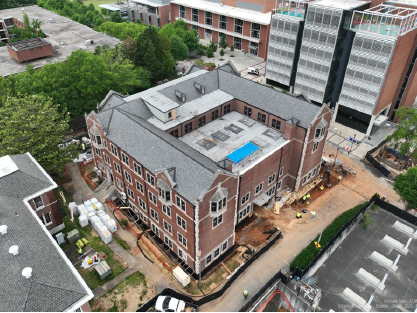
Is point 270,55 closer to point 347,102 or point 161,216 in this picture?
point 347,102

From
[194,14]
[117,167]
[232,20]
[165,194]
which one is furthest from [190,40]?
[165,194]

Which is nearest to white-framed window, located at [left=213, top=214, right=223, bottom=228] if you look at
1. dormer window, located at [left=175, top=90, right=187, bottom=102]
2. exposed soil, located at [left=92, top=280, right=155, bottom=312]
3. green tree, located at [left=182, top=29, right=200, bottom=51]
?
exposed soil, located at [left=92, top=280, right=155, bottom=312]

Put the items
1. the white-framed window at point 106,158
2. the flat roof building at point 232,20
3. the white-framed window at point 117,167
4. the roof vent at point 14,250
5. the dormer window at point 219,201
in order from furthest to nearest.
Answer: the flat roof building at point 232,20
the white-framed window at point 106,158
the white-framed window at point 117,167
the dormer window at point 219,201
the roof vent at point 14,250

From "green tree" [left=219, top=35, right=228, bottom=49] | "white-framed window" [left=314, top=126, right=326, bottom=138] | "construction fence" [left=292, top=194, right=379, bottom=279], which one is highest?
"white-framed window" [left=314, top=126, right=326, bottom=138]

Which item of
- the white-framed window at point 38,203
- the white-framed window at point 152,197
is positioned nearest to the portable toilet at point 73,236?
the white-framed window at point 38,203

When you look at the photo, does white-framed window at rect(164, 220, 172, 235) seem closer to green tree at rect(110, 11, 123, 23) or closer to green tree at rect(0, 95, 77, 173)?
green tree at rect(0, 95, 77, 173)

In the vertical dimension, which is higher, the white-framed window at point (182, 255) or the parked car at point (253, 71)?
the parked car at point (253, 71)

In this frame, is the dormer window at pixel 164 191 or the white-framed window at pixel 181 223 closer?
the dormer window at pixel 164 191

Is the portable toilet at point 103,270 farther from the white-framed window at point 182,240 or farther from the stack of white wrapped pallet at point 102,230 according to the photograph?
the white-framed window at point 182,240
